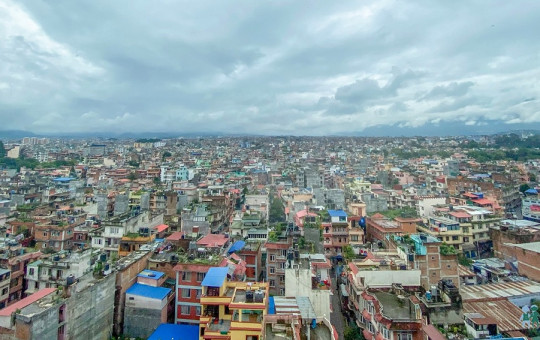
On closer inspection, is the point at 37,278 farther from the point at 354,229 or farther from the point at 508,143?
the point at 508,143

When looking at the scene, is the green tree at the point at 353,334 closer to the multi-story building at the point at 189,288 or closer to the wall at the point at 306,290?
the wall at the point at 306,290

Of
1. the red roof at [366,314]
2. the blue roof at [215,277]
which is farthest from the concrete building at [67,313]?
the red roof at [366,314]

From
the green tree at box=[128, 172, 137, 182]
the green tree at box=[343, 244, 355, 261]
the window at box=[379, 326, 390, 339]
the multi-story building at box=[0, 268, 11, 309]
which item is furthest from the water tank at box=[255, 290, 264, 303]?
the green tree at box=[128, 172, 137, 182]

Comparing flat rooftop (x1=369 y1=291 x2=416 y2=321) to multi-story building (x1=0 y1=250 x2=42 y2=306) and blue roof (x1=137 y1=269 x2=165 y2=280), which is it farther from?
multi-story building (x1=0 y1=250 x2=42 y2=306)

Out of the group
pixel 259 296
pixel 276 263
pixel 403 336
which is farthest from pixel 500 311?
pixel 259 296

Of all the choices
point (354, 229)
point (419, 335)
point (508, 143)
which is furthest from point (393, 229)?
point (508, 143)
